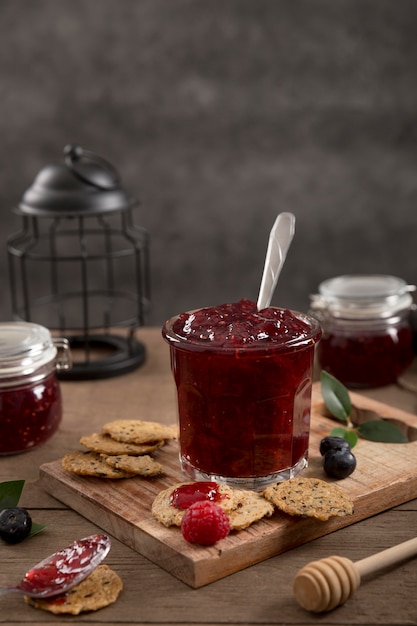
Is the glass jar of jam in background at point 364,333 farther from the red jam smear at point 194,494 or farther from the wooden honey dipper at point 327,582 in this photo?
the wooden honey dipper at point 327,582

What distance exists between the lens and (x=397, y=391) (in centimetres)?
232

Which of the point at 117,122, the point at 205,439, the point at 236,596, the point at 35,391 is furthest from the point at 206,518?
the point at 117,122

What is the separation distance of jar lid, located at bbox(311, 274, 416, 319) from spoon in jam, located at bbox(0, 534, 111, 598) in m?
1.08

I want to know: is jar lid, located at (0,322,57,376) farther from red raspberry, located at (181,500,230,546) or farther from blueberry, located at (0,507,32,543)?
red raspberry, located at (181,500,230,546)

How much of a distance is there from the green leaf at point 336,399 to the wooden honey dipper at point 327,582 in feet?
2.09

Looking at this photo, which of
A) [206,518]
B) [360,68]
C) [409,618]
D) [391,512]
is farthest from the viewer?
[360,68]

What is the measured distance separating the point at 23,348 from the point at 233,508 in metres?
0.64

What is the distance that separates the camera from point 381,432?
73.5 inches

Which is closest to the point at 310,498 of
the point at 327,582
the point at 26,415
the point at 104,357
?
the point at 327,582

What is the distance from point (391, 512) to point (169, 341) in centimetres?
52

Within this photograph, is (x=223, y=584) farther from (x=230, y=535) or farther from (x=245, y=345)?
(x=245, y=345)

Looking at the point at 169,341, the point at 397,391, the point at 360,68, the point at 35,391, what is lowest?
the point at 397,391

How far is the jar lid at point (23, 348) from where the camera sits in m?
1.90

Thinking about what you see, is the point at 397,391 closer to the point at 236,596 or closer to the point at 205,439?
the point at 205,439
